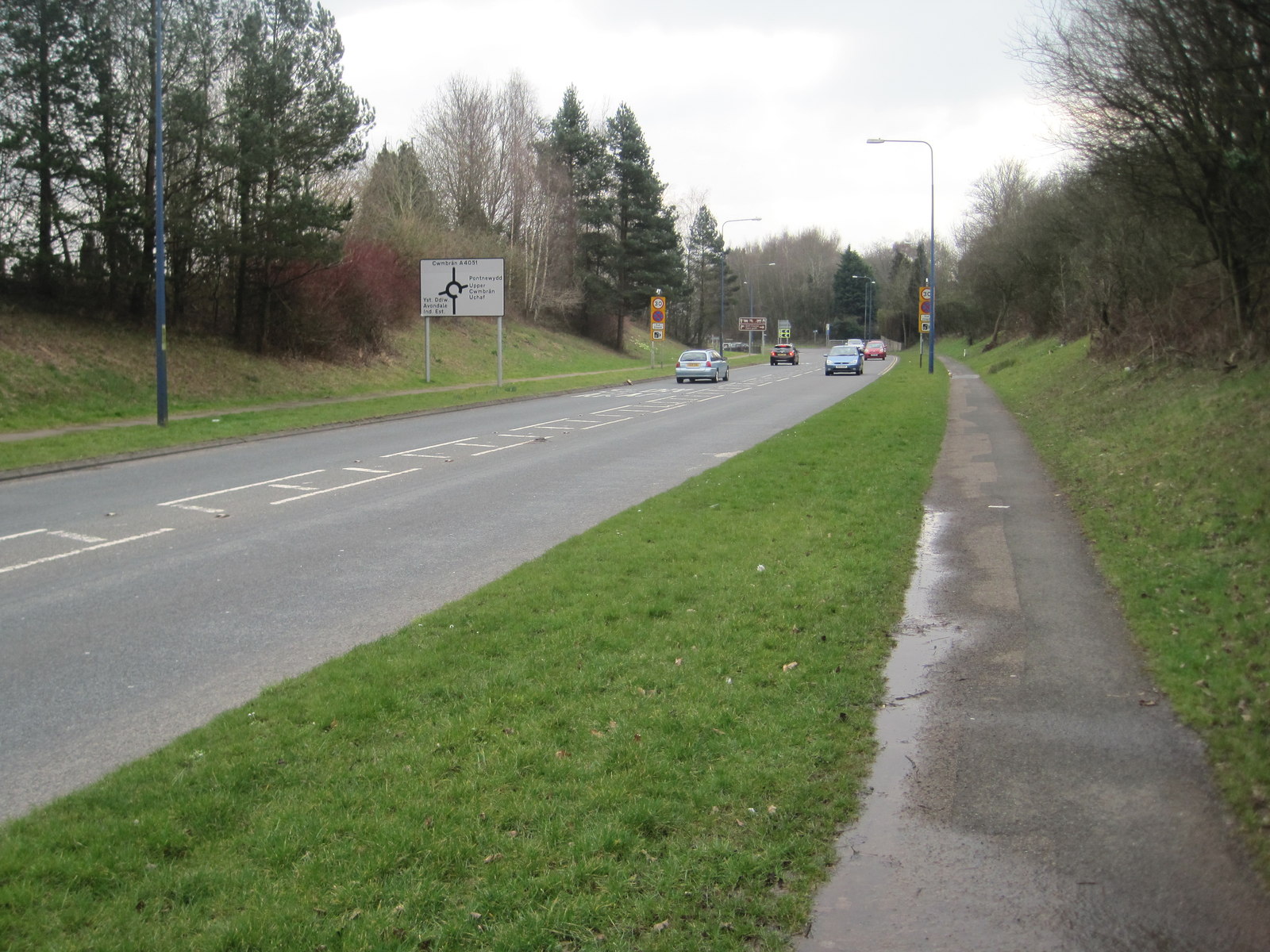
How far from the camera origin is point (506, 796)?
4.38m

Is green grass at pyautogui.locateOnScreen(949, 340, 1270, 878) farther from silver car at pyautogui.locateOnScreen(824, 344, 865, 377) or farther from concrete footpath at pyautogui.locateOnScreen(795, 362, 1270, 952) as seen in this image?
silver car at pyautogui.locateOnScreen(824, 344, 865, 377)

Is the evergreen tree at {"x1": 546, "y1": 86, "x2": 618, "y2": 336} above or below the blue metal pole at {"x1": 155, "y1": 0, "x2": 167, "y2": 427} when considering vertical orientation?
above

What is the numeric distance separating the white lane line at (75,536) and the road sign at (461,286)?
985 inches

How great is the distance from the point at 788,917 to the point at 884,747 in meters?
1.70

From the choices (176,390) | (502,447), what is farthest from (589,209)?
(502,447)

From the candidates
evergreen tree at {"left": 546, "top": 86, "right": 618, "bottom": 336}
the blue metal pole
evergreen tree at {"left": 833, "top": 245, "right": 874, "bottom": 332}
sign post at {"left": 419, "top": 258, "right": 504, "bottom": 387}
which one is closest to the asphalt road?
the blue metal pole

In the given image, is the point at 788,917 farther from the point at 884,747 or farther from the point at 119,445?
the point at 119,445

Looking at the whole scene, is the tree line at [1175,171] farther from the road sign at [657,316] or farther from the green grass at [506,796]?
the road sign at [657,316]

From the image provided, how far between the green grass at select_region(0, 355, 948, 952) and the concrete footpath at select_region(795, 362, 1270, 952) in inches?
8.8

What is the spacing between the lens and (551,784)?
14.8ft

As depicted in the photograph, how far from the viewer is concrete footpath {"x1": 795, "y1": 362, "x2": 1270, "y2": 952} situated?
3.55 metres

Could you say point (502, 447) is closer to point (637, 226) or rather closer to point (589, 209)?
point (589, 209)

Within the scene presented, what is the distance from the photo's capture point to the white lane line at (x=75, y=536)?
1058 cm

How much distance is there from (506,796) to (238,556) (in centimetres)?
632
